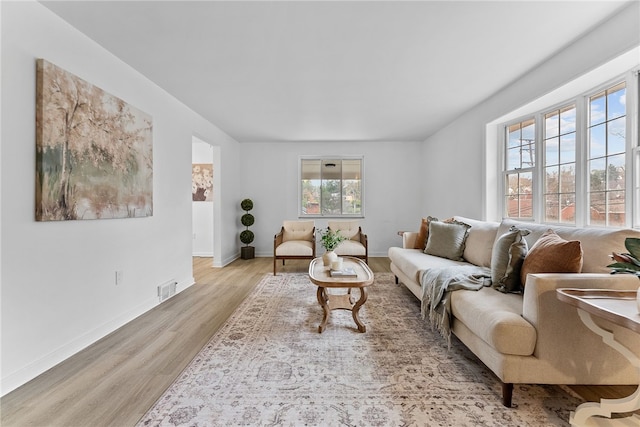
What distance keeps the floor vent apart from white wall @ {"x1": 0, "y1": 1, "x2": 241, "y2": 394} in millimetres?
71

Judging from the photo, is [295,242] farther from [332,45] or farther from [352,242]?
[332,45]

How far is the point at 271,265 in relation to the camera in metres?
5.37

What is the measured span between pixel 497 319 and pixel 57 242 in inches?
117

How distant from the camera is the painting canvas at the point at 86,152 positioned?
1.96m

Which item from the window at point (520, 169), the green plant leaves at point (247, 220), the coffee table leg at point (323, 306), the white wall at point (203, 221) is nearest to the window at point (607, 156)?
the window at point (520, 169)

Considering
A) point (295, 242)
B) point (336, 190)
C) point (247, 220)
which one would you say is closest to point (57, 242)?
point (295, 242)

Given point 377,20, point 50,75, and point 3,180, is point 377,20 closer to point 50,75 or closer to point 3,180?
point 50,75

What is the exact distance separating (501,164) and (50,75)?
15.2ft

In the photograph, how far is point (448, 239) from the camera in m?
3.49

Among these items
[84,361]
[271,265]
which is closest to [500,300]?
[84,361]

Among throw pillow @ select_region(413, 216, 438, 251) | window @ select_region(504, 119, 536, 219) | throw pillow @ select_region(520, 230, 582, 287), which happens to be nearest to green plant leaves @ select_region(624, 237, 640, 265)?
throw pillow @ select_region(520, 230, 582, 287)

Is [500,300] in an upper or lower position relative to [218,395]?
upper

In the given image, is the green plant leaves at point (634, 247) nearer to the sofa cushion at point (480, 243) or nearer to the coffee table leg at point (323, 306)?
the sofa cushion at point (480, 243)

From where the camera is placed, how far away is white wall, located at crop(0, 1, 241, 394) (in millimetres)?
1769
